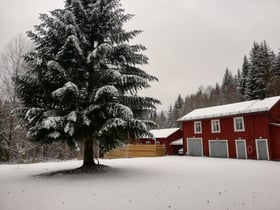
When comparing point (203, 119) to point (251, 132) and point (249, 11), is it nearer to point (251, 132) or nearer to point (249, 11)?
point (251, 132)

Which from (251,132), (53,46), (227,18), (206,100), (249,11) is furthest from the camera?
(206,100)

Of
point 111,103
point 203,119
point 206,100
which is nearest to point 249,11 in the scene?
point 111,103

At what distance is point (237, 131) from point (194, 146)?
567 centimetres

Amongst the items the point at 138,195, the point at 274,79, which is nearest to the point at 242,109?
the point at 274,79

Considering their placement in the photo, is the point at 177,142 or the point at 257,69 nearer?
the point at 177,142

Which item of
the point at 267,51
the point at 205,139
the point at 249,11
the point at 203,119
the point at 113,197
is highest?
the point at 267,51

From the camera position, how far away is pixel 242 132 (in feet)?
73.0

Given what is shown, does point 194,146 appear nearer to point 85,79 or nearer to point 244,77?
point 85,79

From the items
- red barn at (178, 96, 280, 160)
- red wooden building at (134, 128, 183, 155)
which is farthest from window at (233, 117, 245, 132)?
red wooden building at (134, 128, 183, 155)

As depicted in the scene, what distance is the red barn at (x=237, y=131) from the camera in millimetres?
20359

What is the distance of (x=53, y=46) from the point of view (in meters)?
11.4

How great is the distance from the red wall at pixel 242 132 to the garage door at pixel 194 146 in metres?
0.46

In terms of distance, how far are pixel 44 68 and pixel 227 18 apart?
27.0 ft

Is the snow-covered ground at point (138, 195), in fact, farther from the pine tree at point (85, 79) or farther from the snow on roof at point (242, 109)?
the snow on roof at point (242, 109)
